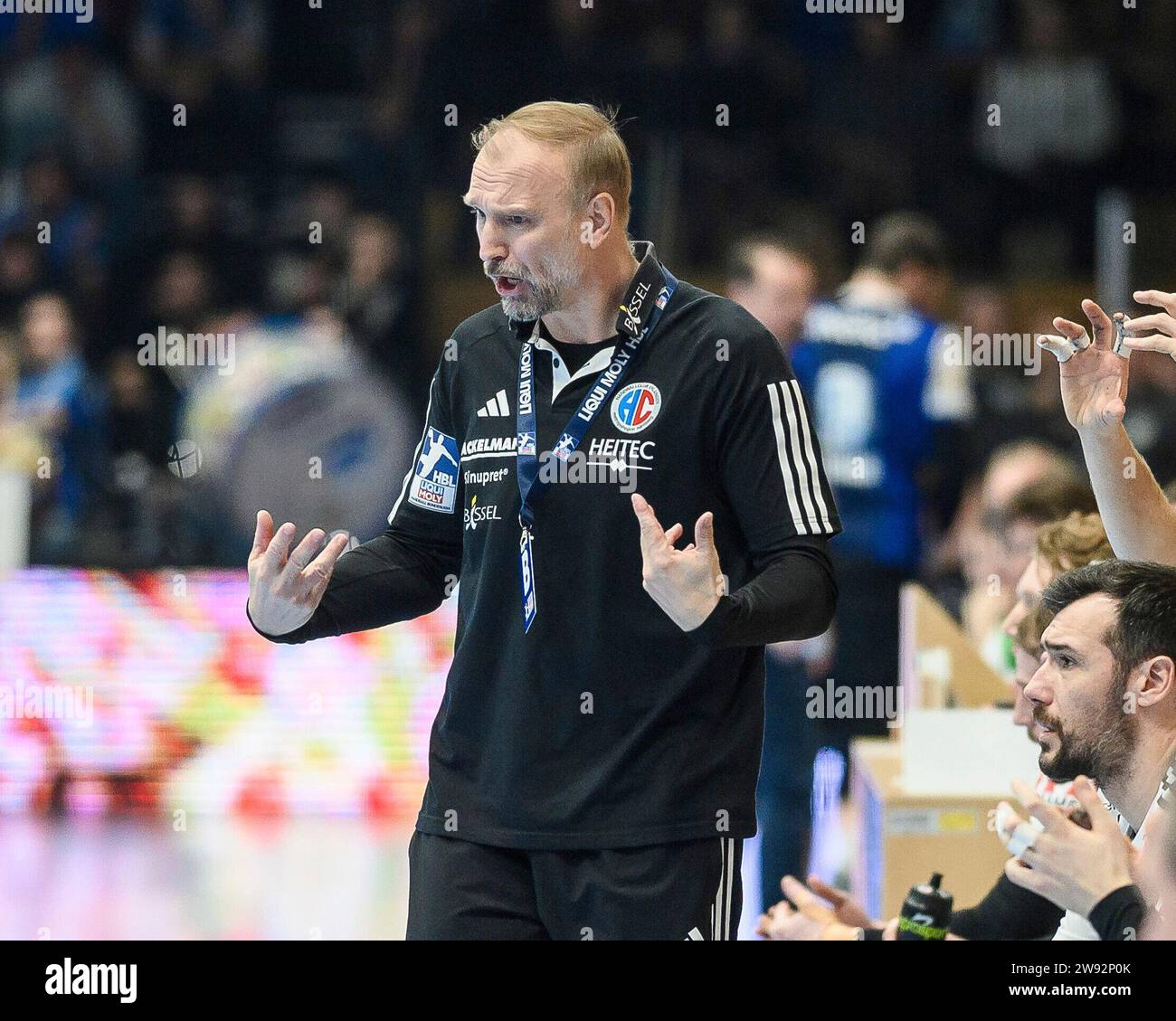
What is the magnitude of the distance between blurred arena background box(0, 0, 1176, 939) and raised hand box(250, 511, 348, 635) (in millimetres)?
3136

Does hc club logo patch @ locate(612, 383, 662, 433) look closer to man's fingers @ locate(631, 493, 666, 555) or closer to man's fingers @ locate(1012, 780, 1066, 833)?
man's fingers @ locate(631, 493, 666, 555)

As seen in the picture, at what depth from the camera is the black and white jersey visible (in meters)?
2.76

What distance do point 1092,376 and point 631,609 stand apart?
1027 millimetres

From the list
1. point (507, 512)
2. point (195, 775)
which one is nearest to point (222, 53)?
point (195, 775)

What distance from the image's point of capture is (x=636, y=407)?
113 inches

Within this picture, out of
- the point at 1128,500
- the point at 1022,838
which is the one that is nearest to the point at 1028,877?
the point at 1022,838

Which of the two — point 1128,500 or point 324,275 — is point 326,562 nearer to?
point 1128,500

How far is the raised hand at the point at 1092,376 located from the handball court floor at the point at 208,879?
2.30 metres

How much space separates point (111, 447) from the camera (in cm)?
882

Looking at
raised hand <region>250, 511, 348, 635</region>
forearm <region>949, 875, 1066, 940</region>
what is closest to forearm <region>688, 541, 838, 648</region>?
raised hand <region>250, 511, 348, 635</region>

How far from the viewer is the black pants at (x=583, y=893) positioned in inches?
107

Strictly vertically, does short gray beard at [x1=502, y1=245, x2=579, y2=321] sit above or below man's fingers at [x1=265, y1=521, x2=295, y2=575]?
above

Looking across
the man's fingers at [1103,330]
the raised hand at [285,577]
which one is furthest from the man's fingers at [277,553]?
the man's fingers at [1103,330]
